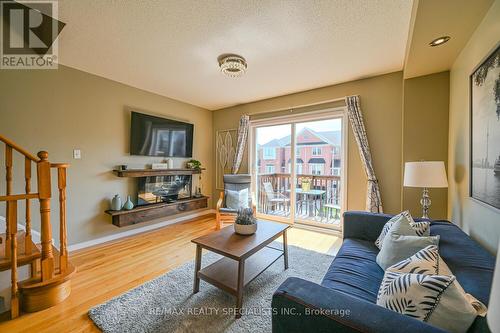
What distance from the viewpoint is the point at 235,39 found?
6.81 ft

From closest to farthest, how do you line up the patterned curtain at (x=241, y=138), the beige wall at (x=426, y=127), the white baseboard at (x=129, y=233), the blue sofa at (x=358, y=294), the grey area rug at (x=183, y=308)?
the blue sofa at (x=358, y=294) → the grey area rug at (x=183, y=308) → the beige wall at (x=426, y=127) → the white baseboard at (x=129, y=233) → the patterned curtain at (x=241, y=138)

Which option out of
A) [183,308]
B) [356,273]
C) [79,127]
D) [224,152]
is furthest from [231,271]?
[224,152]

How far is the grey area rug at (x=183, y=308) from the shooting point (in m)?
1.47

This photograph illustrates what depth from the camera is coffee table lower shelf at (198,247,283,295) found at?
1678 millimetres

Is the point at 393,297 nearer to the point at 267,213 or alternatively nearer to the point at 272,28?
the point at 272,28

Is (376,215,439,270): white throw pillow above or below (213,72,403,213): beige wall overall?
below

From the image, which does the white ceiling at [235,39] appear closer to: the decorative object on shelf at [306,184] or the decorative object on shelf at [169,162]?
the decorative object on shelf at [169,162]

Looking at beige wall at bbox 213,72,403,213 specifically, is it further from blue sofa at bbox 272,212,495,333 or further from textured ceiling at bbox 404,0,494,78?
blue sofa at bbox 272,212,495,333

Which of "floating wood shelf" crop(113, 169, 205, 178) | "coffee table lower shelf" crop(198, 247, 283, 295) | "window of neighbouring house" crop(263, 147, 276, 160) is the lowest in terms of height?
"coffee table lower shelf" crop(198, 247, 283, 295)

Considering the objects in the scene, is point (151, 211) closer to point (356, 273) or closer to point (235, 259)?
point (235, 259)

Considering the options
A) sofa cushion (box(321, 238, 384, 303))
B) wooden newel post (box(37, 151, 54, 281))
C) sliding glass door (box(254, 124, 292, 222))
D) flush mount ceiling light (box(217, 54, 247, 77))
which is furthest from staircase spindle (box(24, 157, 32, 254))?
sliding glass door (box(254, 124, 292, 222))

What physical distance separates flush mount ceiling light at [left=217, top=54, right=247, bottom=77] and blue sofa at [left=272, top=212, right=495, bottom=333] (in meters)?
2.26

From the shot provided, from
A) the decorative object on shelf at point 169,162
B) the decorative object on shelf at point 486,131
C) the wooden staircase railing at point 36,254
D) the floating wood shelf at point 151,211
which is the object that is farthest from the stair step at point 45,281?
the decorative object on shelf at point 486,131

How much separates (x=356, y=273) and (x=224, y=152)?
11.9 feet
